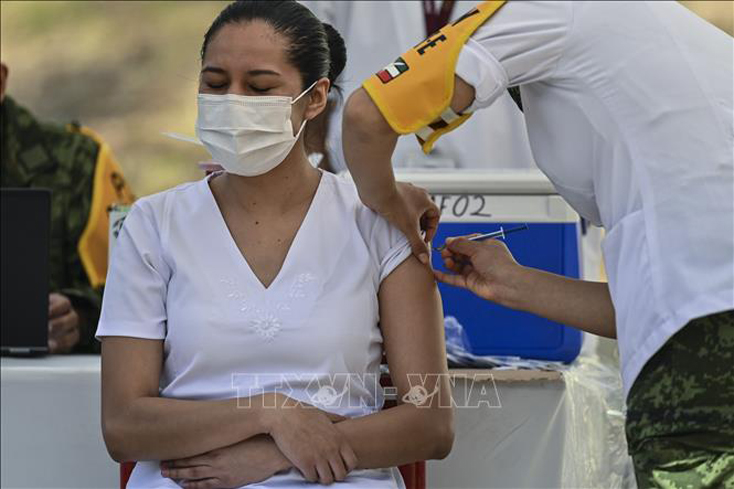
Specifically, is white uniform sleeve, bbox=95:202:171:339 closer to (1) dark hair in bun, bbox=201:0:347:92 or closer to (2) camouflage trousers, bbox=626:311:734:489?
(1) dark hair in bun, bbox=201:0:347:92

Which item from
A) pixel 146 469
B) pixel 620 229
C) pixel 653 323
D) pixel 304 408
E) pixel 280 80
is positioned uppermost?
pixel 280 80

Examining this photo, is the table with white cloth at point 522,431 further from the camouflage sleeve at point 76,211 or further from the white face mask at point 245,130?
the camouflage sleeve at point 76,211

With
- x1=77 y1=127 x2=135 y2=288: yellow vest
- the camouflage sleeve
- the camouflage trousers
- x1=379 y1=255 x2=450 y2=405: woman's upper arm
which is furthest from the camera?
x1=77 y1=127 x2=135 y2=288: yellow vest

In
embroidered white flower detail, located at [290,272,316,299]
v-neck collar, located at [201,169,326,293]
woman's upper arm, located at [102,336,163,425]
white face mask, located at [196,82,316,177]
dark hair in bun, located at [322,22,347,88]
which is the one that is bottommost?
woman's upper arm, located at [102,336,163,425]

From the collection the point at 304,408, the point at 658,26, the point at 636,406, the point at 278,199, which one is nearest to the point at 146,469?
the point at 304,408

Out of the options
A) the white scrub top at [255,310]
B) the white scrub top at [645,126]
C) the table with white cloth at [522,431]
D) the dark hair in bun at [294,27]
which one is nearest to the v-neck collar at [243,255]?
the white scrub top at [255,310]

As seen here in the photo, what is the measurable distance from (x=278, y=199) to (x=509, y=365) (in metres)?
0.66

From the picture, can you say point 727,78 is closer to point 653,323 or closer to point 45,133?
point 653,323

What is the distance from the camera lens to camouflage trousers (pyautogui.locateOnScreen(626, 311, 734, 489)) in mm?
1524

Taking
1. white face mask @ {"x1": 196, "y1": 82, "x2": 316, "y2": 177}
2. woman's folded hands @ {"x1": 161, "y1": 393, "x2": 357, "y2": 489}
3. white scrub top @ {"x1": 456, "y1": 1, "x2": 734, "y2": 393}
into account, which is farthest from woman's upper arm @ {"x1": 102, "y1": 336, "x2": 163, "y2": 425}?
white scrub top @ {"x1": 456, "y1": 1, "x2": 734, "y2": 393}

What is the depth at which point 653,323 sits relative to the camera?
1528 millimetres

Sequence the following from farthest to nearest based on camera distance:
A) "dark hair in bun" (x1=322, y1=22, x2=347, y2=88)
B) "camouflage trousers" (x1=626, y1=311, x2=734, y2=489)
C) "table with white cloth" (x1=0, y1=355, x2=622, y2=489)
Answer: "table with white cloth" (x1=0, y1=355, x2=622, y2=489)
"dark hair in bun" (x1=322, y1=22, x2=347, y2=88)
"camouflage trousers" (x1=626, y1=311, x2=734, y2=489)

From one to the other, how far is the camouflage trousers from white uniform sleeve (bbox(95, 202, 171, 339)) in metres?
0.90

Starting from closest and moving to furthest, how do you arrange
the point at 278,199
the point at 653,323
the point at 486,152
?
1. the point at 653,323
2. the point at 278,199
3. the point at 486,152
